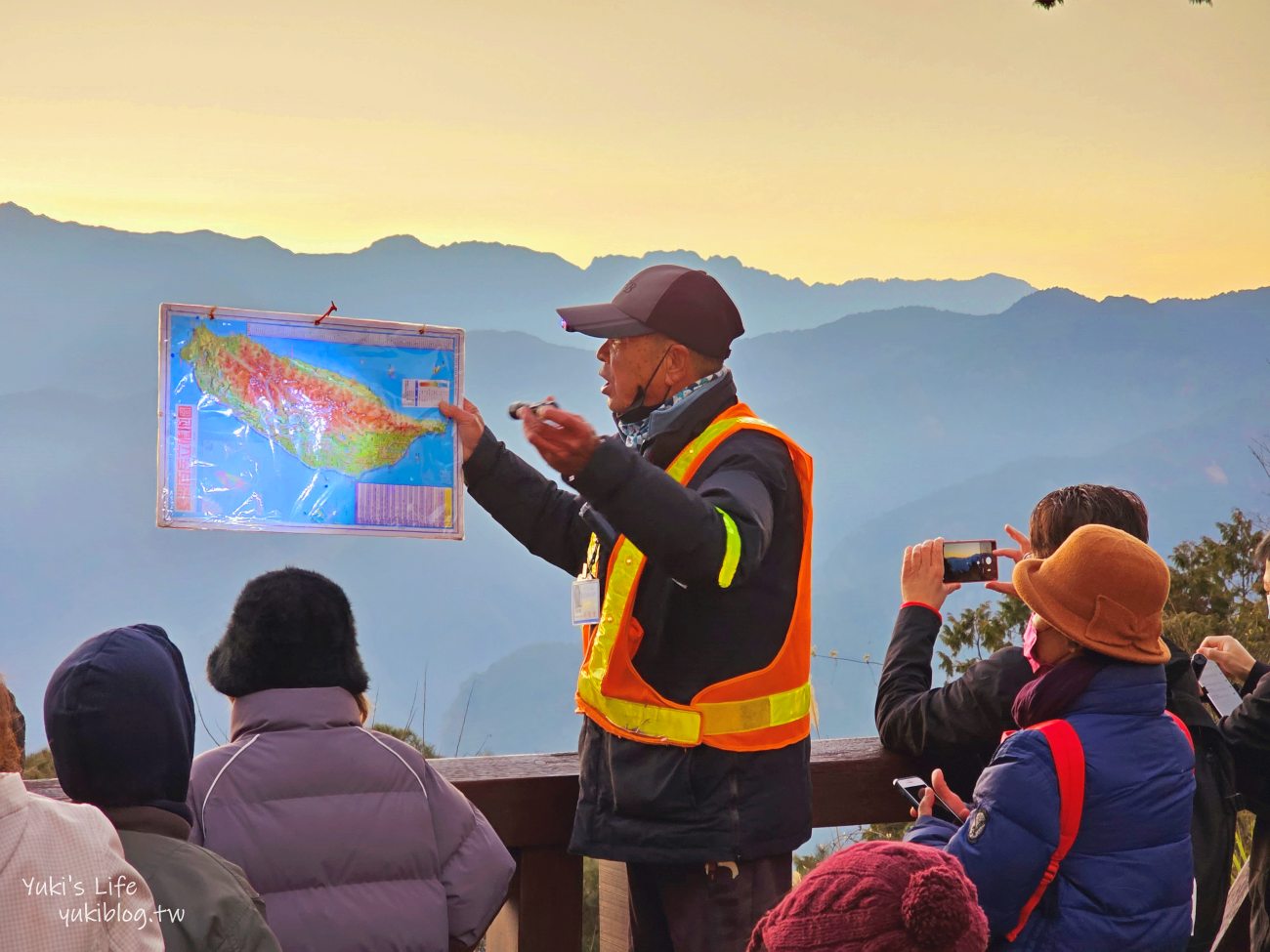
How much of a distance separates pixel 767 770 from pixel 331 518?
102 cm

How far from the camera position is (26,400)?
33000 mm

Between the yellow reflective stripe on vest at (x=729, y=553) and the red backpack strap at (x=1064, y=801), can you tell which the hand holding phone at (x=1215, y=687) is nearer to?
the red backpack strap at (x=1064, y=801)

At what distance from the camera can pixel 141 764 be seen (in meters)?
1.94

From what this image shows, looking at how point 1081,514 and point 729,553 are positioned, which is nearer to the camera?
point 729,553

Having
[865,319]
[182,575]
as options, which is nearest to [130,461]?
[182,575]

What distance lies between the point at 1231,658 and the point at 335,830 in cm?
210

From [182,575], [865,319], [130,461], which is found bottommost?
[182,575]

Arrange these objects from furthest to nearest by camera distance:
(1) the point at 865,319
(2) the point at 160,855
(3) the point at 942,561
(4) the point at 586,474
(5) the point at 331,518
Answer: (1) the point at 865,319
(3) the point at 942,561
(5) the point at 331,518
(4) the point at 586,474
(2) the point at 160,855

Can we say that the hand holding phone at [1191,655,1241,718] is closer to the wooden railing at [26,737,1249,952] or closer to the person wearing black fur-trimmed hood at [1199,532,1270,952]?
the person wearing black fur-trimmed hood at [1199,532,1270,952]

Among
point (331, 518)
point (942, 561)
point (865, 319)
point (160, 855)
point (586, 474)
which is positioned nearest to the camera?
point (160, 855)

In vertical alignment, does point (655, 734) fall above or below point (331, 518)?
below

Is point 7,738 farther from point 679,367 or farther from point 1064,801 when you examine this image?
point 1064,801

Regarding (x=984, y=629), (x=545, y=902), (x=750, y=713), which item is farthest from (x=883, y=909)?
(x=984, y=629)

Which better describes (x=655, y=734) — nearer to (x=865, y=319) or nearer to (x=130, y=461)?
(x=130, y=461)
